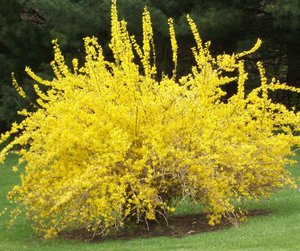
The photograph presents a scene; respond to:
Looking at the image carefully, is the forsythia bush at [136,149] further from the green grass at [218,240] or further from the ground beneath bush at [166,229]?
the green grass at [218,240]

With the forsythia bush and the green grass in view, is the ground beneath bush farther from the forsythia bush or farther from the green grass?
the green grass

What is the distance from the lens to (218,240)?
9102mm

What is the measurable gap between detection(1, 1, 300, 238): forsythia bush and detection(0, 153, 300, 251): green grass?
260mm

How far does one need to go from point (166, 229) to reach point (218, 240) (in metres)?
1.25

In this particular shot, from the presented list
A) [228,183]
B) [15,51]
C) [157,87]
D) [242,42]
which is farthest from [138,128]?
[15,51]

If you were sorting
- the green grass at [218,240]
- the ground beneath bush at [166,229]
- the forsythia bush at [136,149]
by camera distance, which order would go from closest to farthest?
the green grass at [218,240] < the forsythia bush at [136,149] < the ground beneath bush at [166,229]

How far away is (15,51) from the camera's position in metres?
23.6

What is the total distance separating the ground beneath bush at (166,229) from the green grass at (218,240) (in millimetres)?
277

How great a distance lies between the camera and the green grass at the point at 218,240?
8.64 m

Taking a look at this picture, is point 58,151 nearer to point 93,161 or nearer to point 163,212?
point 93,161

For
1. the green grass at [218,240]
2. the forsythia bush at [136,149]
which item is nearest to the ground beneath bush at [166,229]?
the forsythia bush at [136,149]

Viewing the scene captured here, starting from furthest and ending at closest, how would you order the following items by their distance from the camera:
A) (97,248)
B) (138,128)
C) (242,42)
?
(242,42) < (138,128) < (97,248)

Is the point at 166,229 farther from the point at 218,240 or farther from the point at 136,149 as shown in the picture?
the point at 218,240

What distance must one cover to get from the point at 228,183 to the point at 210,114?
85cm
